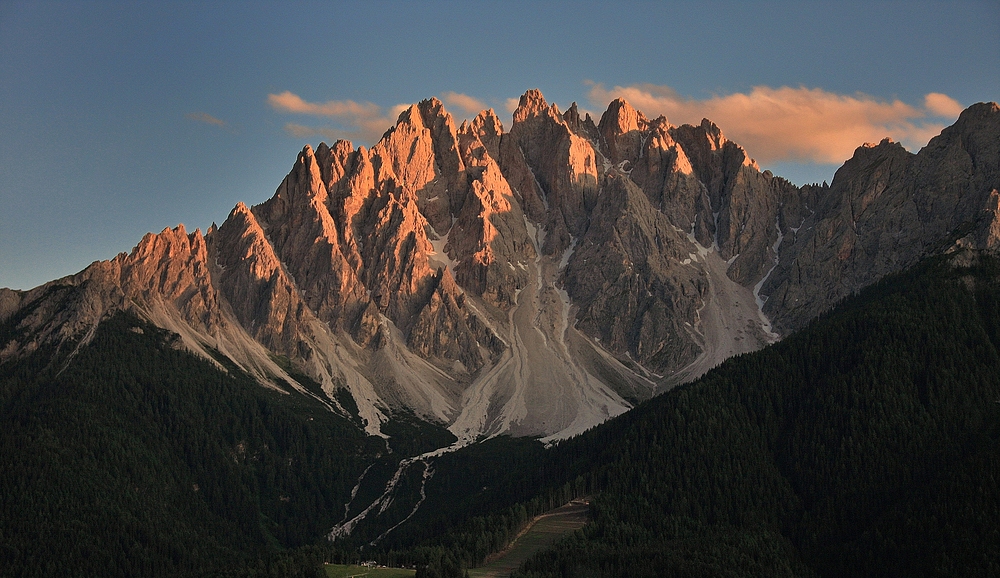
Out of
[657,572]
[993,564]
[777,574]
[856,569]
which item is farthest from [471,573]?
[993,564]

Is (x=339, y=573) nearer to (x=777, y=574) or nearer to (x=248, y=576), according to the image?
(x=248, y=576)

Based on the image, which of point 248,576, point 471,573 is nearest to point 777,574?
point 471,573

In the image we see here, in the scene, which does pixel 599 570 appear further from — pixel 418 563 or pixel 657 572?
pixel 418 563

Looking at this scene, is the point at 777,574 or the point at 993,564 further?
the point at 777,574

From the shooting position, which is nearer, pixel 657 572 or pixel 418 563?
pixel 657 572

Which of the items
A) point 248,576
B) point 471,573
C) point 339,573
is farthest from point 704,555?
point 248,576
